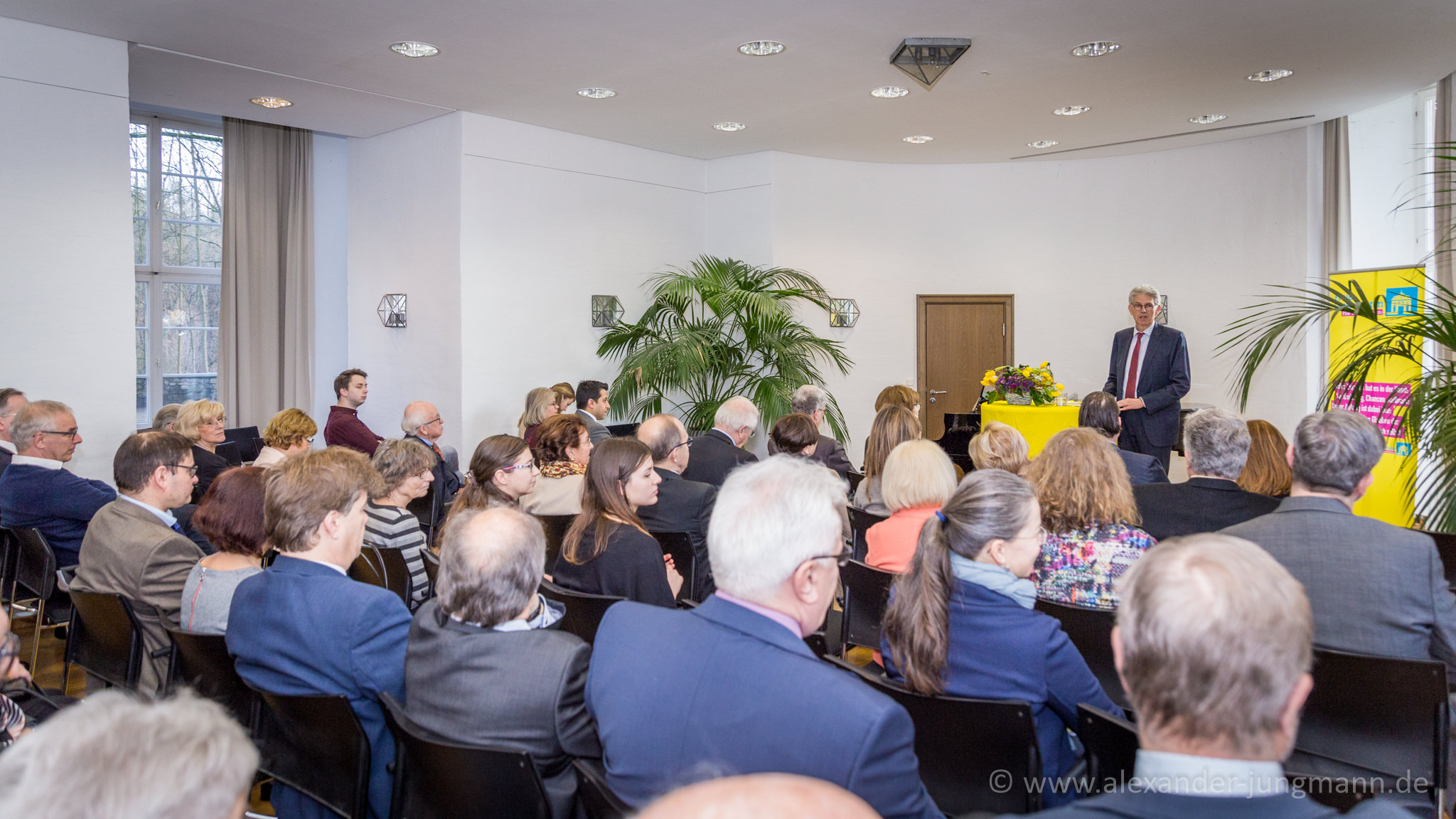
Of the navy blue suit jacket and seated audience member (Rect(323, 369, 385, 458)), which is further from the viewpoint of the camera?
seated audience member (Rect(323, 369, 385, 458))

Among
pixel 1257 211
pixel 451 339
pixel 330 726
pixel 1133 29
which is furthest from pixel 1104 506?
pixel 1257 211

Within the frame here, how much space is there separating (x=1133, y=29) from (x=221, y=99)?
259 inches

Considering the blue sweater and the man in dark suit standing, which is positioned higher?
the man in dark suit standing

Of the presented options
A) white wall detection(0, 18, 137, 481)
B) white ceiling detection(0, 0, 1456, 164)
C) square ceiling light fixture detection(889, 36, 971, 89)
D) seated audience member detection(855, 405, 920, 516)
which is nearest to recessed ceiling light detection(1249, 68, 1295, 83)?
white ceiling detection(0, 0, 1456, 164)

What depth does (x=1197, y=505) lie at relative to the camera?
131 inches

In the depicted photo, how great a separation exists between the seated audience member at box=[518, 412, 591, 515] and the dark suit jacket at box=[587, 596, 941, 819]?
234 centimetres

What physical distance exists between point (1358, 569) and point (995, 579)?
978 millimetres

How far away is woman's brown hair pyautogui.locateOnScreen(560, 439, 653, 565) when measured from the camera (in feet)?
9.97

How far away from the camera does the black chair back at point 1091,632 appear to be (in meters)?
2.47

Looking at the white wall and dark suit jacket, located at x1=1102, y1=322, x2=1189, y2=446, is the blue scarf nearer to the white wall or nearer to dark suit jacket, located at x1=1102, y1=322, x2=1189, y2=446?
dark suit jacket, located at x1=1102, y1=322, x2=1189, y2=446

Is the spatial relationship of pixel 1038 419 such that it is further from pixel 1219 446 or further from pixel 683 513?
pixel 683 513

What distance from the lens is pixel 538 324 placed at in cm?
812

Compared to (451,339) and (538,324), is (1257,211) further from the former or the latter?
(451,339)

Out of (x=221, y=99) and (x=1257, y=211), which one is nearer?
(x=221, y=99)
